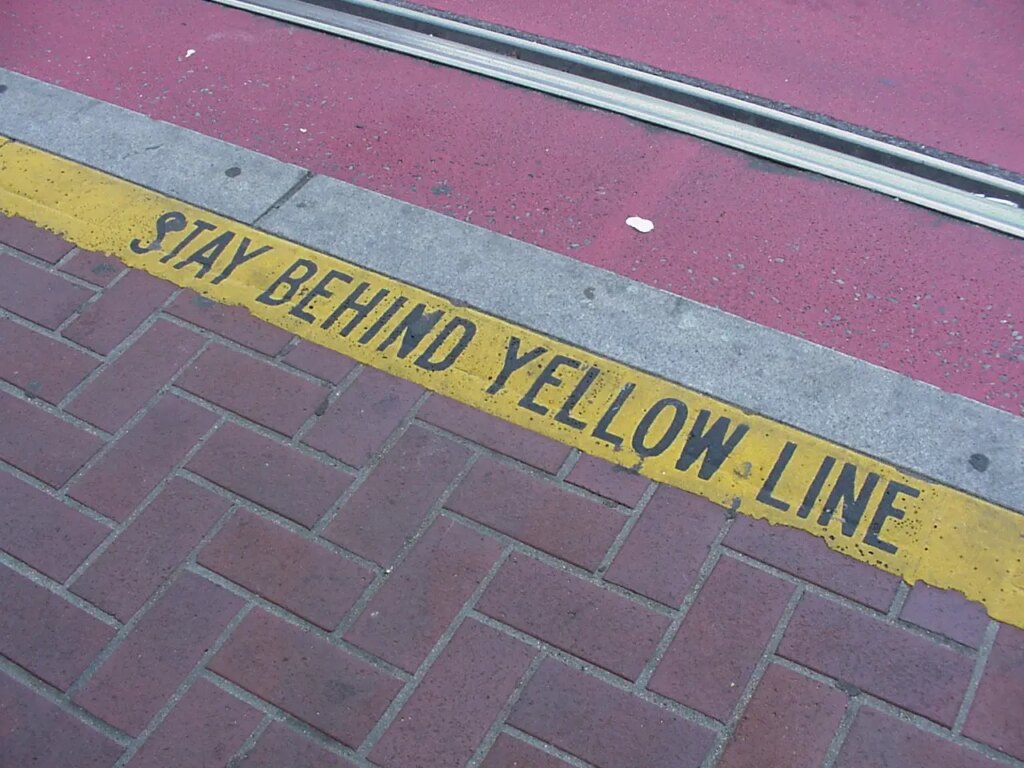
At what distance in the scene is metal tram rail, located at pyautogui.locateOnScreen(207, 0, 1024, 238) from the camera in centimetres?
380

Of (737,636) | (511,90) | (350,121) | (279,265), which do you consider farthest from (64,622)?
(511,90)

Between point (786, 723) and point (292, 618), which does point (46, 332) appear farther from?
point (786, 723)

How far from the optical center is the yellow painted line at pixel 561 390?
272 cm

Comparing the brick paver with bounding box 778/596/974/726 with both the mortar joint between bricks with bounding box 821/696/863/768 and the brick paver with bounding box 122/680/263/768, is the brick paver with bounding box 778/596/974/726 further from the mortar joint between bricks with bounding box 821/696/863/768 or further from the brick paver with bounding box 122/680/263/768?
the brick paver with bounding box 122/680/263/768

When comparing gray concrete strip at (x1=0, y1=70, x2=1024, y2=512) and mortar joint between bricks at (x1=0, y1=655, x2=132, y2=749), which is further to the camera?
gray concrete strip at (x1=0, y1=70, x2=1024, y2=512)

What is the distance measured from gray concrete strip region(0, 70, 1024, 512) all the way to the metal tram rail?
978 mm

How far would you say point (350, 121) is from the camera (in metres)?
4.13

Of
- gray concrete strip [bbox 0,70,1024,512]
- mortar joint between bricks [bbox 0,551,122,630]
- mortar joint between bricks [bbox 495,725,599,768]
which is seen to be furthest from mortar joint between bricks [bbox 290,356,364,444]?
mortar joint between bricks [bbox 495,725,599,768]

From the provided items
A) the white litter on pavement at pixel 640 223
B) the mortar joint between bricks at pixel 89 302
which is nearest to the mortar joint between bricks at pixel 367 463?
the mortar joint between bricks at pixel 89 302

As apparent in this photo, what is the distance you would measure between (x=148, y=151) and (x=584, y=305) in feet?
6.23

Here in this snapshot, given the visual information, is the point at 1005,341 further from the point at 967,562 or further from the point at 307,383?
the point at 307,383

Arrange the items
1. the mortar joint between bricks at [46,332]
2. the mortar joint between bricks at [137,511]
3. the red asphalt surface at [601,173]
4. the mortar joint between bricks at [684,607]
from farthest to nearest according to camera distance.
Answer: the red asphalt surface at [601,173] < the mortar joint between bricks at [46,332] < the mortar joint between bricks at [137,511] < the mortar joint between bricks at [684,607]

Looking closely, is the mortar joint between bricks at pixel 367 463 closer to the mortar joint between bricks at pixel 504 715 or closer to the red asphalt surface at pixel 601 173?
the mortar joint between bricks at pixel 504 715

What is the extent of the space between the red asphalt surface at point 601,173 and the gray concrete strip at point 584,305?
0.29 ft
